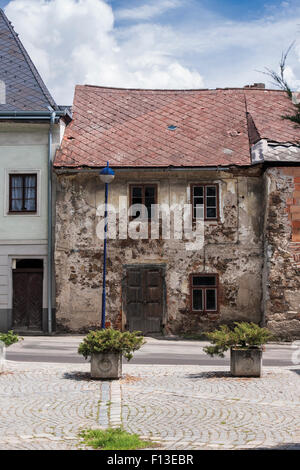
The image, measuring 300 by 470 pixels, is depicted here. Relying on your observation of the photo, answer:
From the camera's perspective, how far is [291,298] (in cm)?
1777

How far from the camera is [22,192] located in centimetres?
1952

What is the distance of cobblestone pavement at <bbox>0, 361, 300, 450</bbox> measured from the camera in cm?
636

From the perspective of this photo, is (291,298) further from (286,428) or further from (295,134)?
(286,428)

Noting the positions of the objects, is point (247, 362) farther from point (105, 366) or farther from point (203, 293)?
point (203, 293)

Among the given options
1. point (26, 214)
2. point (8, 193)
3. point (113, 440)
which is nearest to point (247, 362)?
point (113, 440)

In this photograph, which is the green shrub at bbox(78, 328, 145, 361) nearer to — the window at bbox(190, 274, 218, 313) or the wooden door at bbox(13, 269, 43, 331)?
the window at bbox(190, 274, 218, 313)

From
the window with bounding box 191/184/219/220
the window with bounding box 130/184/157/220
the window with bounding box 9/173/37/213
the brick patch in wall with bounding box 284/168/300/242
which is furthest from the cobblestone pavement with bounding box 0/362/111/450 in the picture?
the brick patch in wall with bounding box 284/168/300/242

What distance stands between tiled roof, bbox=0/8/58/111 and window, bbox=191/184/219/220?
5584mm

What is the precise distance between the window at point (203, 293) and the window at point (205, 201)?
1919 millimetres

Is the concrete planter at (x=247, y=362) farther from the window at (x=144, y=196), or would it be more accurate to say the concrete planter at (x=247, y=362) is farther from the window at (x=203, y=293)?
the window at (x=144, y=196)

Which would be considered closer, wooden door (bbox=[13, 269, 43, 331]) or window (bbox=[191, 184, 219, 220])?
window (bbox=[191, 184, 219, 220])

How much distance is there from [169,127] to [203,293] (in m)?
6.10

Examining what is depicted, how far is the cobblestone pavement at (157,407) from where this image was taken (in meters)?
6.36
